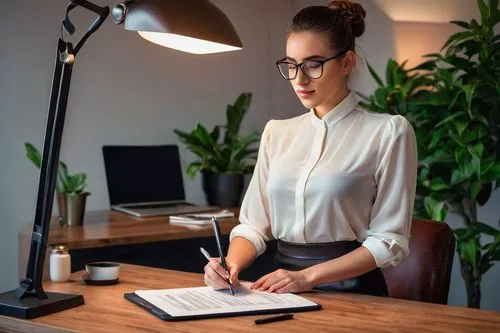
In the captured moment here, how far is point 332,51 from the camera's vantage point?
2295mm

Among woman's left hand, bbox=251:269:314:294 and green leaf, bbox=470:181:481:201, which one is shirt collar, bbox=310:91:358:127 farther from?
green leaf, bbox=470:181:481:201

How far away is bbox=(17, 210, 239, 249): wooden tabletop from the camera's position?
3217mm

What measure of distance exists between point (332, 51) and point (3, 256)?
219 cm

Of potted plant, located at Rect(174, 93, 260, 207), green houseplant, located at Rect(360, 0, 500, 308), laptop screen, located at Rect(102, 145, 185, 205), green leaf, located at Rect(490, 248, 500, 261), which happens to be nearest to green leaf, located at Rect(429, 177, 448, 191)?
green houseplant, located at Rect(360, 0, 500, 308)

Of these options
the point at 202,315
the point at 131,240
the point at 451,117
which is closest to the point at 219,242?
the point at 202,315


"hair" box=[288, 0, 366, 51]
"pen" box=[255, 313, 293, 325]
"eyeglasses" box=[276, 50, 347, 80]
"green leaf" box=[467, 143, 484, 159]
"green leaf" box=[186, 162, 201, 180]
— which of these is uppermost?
"hair" box=[288, 0, 366, 51]

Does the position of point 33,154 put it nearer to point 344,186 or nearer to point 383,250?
point 344,186

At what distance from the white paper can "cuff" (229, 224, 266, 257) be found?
8.9 inches

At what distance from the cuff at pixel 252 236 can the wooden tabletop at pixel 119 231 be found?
94cm

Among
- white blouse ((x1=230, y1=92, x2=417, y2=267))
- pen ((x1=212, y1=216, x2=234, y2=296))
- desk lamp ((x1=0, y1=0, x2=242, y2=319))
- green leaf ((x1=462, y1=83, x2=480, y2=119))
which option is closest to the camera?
desk lamp ((x1=0, y1=0, x2=242, y2=319))

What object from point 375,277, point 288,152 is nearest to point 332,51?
point 288,152

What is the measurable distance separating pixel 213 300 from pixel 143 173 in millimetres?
2196

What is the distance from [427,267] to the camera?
95.2 inches

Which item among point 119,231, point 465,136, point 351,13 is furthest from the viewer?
point 465,136
